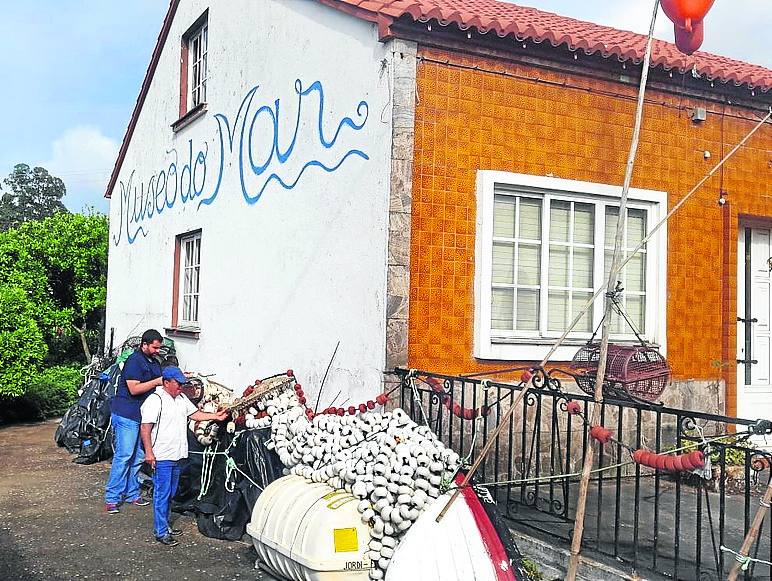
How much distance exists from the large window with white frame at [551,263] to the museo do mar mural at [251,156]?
4.41 ft

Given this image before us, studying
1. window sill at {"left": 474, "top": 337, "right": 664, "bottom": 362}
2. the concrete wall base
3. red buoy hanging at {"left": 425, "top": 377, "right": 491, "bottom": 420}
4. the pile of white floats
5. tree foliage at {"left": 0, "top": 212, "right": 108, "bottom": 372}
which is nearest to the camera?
→ the concrete wall base

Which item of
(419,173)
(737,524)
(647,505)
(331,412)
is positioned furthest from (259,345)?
(737,524)

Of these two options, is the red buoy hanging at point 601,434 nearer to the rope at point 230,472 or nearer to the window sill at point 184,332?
the rope at point 230,472

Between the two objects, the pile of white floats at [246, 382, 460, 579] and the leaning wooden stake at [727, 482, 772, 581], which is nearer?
the leaning wooden stake at [727, 482, 772, 581]

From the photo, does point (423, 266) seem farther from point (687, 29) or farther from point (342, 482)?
point (687, 29)

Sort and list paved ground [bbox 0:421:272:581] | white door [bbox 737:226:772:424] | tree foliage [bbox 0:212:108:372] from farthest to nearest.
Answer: tree foliage [bbox 0:212:108:372], white door [bbox 737:226:772:424], paved ground [bbox 0:421:272:581]

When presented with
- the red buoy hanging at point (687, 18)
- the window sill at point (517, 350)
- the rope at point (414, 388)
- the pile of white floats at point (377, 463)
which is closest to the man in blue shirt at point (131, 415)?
the pile of white floats at point (377, 463)

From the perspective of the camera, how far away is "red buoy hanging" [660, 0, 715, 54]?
15.6ft

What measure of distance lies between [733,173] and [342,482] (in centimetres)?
530

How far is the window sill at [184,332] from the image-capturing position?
10328 mm

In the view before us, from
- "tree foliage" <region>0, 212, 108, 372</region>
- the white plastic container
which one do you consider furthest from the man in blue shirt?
"tree foliage" <region>0, 212, 108, 372</region>

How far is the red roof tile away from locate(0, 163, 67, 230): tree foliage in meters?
45.8

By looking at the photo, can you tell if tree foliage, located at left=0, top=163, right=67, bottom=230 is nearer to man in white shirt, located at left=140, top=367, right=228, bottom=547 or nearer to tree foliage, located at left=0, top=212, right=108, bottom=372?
tree foliage, located at left=0, top=212, right=108, bottom=372

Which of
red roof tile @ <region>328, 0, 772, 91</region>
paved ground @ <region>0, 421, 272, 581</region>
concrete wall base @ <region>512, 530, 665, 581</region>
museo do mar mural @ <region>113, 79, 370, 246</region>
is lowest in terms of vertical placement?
paved ground @ <region>0, 421, 272, 581</region>
